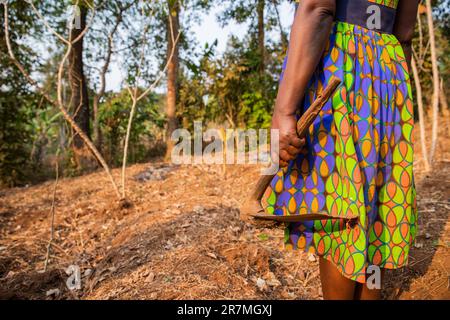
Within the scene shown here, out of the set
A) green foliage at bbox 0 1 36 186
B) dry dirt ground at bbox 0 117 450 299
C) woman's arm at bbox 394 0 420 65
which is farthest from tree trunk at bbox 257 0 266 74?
woman's arm at bbox 394 0 420 65

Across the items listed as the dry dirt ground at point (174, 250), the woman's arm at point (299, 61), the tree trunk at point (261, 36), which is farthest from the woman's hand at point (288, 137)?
the tree trunk at point (261, 36)

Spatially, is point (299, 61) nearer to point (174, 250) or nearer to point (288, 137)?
point (288, 137)

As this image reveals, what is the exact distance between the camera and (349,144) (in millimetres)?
1072

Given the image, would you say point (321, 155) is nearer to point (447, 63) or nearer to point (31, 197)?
point (31, 197)

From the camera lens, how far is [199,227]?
9.12ft

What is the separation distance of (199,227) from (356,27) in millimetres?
2039

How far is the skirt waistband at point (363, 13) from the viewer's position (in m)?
1.10

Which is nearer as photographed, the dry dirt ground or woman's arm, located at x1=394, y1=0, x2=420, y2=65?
woman's arm, located at x1=394, y1=0, x2=420, y2=65

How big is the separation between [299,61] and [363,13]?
0.29 meters

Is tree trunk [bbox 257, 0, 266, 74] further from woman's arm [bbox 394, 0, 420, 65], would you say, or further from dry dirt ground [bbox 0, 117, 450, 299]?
woman's arm [bbox 394, 0, 420, 65]

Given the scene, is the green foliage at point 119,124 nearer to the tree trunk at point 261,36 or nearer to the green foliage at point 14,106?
the green foliage at point 14,106

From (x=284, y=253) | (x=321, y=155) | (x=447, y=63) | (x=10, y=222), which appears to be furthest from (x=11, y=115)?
(x=447, y=63)

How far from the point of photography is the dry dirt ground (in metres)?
1.94

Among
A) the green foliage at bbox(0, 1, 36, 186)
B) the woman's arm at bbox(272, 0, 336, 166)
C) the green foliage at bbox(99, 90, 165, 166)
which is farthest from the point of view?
the green foliage at bbox(99, 90, 165, 166)
